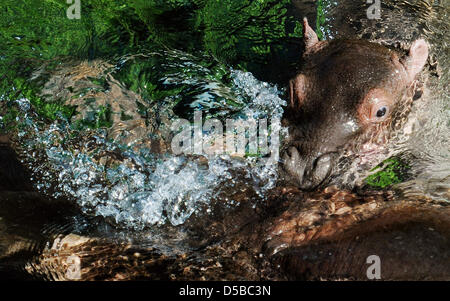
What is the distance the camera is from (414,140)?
4.77 m

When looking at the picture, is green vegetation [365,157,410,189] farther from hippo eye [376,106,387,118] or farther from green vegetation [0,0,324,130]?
green vegetation [0,0,324,130]

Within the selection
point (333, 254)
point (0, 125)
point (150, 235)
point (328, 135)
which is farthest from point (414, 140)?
point (0, 125)

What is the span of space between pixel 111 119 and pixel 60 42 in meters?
1.58

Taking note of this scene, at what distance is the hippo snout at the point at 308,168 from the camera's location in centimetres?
391

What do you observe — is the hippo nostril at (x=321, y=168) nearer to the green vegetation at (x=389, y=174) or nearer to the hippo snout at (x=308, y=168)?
the hippo snout at (x=308, y=168)

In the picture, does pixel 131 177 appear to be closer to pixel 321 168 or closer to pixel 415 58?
pixel 321 168

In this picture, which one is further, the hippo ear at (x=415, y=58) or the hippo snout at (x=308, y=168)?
the hippo ear at (x=415, y=58)

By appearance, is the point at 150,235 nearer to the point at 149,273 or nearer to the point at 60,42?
the point at 149,273

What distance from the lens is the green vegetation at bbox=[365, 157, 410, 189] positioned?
395 centimetres

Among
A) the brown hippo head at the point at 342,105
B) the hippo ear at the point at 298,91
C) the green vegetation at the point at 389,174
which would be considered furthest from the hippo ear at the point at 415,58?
the hippo ear at the point at 298,91

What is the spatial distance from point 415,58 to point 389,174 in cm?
118

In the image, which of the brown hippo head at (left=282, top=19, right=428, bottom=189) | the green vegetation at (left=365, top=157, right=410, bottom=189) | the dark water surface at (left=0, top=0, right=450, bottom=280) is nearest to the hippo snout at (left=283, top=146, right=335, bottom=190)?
the brown hippo head at (left=282, top=19, right=428, bottom=189)

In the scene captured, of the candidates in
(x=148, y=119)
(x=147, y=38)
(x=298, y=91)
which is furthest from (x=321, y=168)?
(x=147, y=38)

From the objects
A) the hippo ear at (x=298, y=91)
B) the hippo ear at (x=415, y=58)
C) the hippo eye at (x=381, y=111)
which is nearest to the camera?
the hippo eye at (x=381, y=111)
